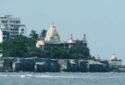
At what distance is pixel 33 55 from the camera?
165500 millimetres

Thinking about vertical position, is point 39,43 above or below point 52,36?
below

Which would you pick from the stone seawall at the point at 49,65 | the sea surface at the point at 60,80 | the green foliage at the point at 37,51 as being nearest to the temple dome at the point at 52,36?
the green foliage at the point at 37,51

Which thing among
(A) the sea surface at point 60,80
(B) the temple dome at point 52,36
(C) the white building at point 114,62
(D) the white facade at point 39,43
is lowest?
(A) the sea surface at point 60,80

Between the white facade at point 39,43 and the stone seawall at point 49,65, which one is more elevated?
the white facade at point 39,43

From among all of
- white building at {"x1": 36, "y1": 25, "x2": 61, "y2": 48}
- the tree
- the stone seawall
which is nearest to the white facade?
white building at {"x1": 36, "y1": 25, "x2": 61, "y2": 48}

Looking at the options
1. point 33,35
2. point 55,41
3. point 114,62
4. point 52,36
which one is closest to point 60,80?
point 55,41

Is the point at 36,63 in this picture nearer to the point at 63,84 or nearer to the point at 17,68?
the point at 17,68

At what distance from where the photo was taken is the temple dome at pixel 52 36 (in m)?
181

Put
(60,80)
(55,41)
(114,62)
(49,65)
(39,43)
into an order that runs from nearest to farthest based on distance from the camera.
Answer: (60,80)
(49,65)
(39,43)
(55,41)
(114,62)

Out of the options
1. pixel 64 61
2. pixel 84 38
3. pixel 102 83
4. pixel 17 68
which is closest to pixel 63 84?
pixel 102 83

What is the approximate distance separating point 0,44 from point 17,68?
21.5 metres

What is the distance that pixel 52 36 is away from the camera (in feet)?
598

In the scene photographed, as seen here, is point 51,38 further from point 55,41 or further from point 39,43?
point 39,43

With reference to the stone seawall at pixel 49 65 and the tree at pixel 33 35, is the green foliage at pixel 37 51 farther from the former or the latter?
the tree at pixel 33 35
